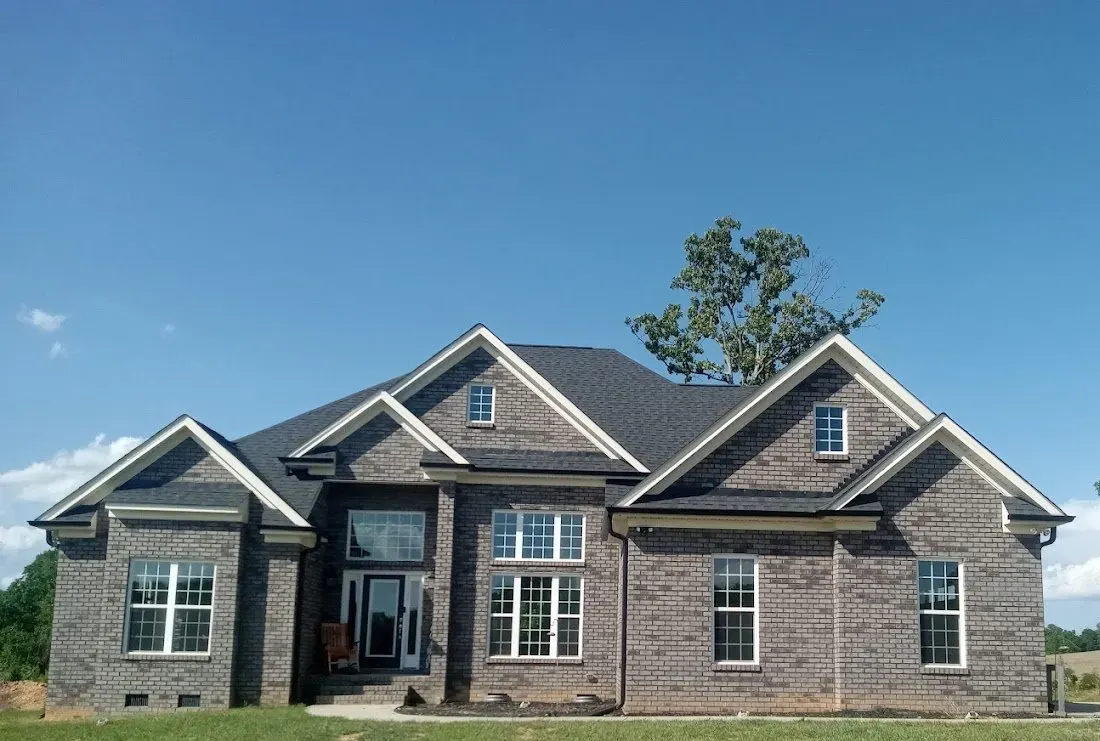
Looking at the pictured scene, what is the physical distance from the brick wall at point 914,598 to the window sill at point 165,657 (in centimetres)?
1134

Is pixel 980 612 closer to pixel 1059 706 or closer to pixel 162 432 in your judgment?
pixel 1059 706

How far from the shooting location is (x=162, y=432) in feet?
66.9

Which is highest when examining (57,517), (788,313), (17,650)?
(788,313)

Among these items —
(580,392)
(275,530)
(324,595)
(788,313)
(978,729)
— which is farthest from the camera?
(788,313)

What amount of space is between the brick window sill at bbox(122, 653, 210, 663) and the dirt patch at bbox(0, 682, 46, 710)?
2880 millimetres

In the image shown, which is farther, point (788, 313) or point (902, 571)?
point (788, 313)

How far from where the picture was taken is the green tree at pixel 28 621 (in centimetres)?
2931

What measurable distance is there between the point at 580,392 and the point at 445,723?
33.0 feet

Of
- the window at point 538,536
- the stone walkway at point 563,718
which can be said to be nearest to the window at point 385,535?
the window at point 538,536

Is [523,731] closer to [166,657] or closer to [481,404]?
[166,657]

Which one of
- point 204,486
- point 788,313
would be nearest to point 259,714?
point 204,486

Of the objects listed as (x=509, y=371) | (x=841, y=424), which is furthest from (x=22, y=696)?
(x=841, y=424)

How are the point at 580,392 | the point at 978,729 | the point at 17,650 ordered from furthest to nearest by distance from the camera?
the point at 17,650 < the point at 580,392 < the point at 978,729

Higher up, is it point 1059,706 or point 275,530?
point 275,530
